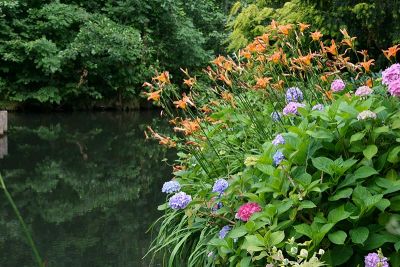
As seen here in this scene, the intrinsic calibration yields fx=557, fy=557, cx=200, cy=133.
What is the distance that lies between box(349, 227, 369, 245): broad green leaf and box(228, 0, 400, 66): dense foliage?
14.6 ft

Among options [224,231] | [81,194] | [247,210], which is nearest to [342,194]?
[247,210]

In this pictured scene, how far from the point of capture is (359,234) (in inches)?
59.8

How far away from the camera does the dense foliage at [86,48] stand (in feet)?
42.7

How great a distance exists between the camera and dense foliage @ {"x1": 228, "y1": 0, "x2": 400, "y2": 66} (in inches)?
226

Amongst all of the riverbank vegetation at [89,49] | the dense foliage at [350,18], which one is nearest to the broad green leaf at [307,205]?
the dense foliage at [350,18]

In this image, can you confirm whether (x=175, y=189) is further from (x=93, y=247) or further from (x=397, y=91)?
(x=93, y=247)

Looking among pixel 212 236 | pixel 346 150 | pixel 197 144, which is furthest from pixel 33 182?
pixel 346 150

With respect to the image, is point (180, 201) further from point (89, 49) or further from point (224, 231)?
point (89, 49)

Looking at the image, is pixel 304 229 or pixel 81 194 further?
pixel 81 194

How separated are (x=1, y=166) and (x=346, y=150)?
5.37 meters

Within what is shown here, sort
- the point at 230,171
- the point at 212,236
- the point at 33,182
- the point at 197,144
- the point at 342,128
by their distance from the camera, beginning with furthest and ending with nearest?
the point at 33,182, the point at 197,144, the point at 230,171, the point at 212,236, the point at 342,128

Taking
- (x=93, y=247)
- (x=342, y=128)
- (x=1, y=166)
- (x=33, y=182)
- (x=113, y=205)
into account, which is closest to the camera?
(x=342, y=128)

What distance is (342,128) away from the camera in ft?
5.51

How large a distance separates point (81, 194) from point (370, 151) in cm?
385
